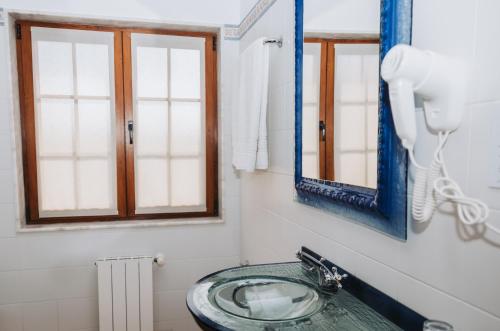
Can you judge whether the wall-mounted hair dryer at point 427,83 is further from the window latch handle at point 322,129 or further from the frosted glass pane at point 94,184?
the frosted glass pane at point 94,184

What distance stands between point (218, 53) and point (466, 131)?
187 cm

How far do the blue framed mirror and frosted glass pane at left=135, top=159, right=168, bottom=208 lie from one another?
1.16 metres

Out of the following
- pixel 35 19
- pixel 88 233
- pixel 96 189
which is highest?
pixel 35 19

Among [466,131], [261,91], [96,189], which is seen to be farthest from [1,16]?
[466,131]

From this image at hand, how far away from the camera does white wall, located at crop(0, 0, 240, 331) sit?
2061 mm

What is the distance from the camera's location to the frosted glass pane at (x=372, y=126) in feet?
3.09

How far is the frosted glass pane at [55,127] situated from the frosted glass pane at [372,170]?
1.84 meters

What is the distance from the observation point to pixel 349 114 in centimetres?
107

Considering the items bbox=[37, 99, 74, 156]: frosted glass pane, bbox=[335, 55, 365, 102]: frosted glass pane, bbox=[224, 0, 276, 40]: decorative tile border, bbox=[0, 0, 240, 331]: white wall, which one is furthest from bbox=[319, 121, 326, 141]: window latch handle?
bbox=[37, 99, 74, 156]: frosted glass pane

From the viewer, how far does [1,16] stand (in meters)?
2.00

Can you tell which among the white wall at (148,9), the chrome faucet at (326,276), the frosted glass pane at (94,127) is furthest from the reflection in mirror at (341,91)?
the frosted glass pane at (94,127)

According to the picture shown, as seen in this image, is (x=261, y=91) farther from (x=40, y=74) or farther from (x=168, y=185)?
(x=40, y=74)

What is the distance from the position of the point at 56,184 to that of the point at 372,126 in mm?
1936

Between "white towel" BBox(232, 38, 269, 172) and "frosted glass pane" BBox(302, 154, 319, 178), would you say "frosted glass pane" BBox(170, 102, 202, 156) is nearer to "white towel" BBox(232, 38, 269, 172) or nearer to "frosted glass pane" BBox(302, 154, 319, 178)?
"white towel" BBox(232, 38, 269, 172)
